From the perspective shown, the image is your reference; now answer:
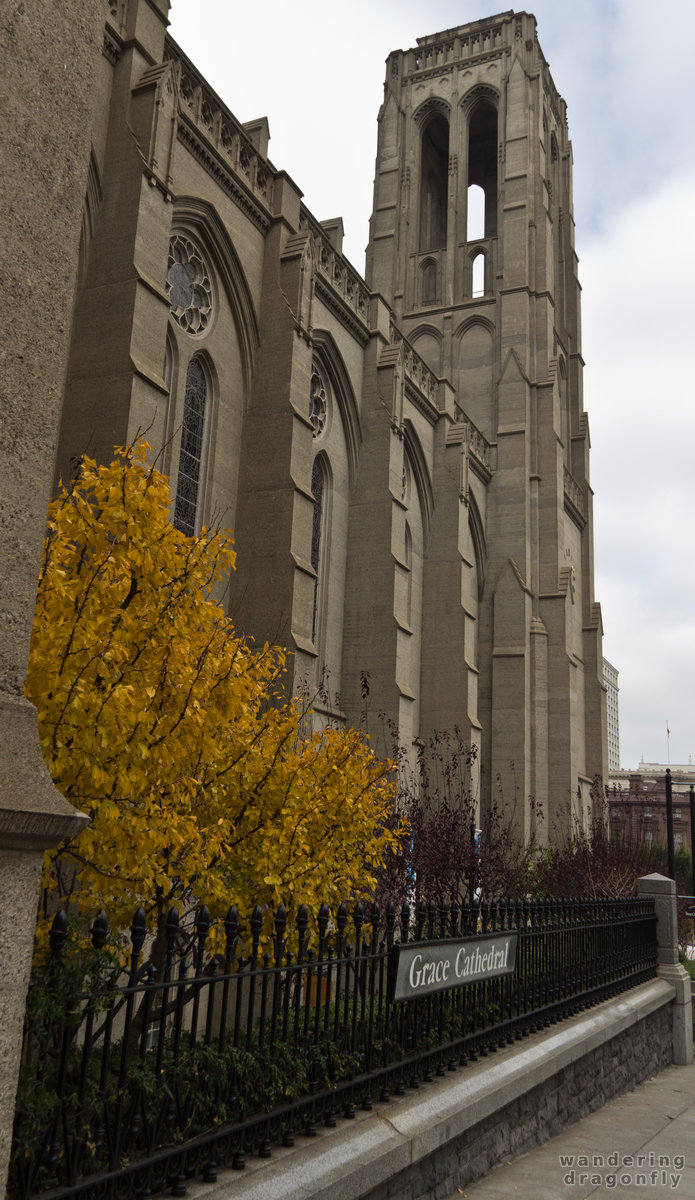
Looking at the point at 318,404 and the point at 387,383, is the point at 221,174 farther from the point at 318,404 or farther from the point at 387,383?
the point at 387,383

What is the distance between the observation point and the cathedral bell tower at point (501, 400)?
1145 inches

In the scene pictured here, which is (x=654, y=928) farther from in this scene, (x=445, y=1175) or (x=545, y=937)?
(x=445, y=1175)

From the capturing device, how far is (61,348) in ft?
11.0

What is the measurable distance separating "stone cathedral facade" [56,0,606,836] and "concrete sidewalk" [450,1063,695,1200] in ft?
23.3

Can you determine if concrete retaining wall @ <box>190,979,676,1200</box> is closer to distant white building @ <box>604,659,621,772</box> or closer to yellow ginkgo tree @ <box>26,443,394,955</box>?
yellow ginkgo tree @ <box>26,443,394,955</box>

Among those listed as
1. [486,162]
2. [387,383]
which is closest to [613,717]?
[486,162]

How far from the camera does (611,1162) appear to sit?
6754mm

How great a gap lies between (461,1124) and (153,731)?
3053mm

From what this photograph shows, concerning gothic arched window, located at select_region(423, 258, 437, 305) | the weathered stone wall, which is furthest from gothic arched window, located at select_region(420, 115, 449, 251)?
the weathered stone wall

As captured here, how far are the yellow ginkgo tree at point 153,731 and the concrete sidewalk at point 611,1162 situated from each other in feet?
7.11

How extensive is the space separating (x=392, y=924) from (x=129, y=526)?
294cm

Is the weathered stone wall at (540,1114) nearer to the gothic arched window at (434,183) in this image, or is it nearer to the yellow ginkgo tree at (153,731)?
the yellow ginkgo tree at (153,731)

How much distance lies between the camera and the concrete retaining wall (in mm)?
4211

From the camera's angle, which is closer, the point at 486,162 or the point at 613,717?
the point at 486,162
